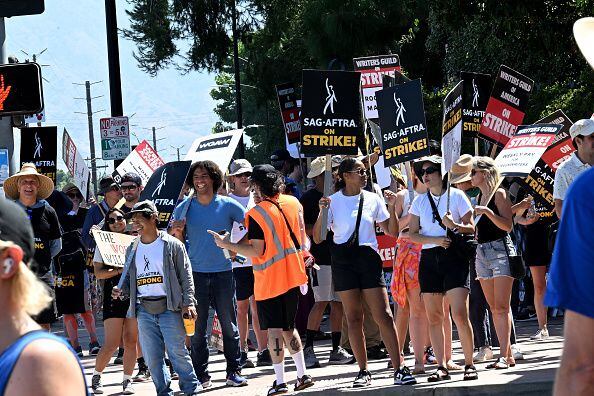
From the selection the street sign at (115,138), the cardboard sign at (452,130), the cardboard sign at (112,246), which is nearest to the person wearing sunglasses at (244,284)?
the cardboard sign at (112,246)

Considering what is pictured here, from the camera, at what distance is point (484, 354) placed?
12016 millimetres

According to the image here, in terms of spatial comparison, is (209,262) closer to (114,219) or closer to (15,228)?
(114,219)

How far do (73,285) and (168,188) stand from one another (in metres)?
3.35

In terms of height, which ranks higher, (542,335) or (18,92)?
(18,92)

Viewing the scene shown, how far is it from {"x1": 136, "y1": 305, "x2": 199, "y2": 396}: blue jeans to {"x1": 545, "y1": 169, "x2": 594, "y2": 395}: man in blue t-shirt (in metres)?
7.38

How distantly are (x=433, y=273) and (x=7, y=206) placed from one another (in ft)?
25.7

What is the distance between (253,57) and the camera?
36.6 meters

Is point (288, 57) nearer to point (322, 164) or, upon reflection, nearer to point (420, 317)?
point (322, 164)

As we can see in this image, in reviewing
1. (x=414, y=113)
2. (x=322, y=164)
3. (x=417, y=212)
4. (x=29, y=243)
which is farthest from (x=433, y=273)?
(x=29, y=243)

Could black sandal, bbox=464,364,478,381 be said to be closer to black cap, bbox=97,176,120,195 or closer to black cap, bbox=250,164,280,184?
black cap, bbox=250,164,280,184

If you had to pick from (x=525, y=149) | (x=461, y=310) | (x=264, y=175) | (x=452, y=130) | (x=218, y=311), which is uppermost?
(x=452, y=130)

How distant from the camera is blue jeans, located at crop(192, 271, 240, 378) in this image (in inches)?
457

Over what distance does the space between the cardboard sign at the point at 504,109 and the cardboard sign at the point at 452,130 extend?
0.81 metres

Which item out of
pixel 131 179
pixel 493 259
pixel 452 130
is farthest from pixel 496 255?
pixel 131 179
